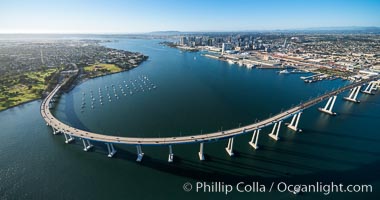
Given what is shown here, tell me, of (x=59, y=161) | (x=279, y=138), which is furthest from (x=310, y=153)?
(x=59, y=161)

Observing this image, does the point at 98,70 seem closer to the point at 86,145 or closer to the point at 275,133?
the point at 86,145

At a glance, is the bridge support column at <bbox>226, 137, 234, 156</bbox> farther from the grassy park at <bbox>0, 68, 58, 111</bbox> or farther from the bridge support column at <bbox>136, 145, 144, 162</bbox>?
the grassy park at <bbox>0, 68, 58, 111</bbox>

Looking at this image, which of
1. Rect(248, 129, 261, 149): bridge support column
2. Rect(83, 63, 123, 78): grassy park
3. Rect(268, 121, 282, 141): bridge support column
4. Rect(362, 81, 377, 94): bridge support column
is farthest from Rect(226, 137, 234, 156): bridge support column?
Rect(83, 63, 123, 78): grassy park

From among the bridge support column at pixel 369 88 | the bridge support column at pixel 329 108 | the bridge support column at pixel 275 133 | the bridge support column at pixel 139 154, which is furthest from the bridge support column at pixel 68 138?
the bridge support column at pixel 369 88

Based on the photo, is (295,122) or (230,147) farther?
(295,122)

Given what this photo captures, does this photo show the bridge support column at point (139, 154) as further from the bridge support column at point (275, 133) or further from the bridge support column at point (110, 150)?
the bridge support column at point (275, 133)

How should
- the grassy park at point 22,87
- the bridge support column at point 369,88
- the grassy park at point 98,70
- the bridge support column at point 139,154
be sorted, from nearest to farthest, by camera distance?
the bridge support column at point 139,154
the grassy park at point 22,87
the bridge support column at point 369,88
the grassy park at point 98,70

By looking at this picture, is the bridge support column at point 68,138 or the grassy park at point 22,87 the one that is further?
the grassy park at point 22,87

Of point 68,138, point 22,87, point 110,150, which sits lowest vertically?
point 68,138

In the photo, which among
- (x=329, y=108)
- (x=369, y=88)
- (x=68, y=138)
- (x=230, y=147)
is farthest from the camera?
(x=369, y=88)

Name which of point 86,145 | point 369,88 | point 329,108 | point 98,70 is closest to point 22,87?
point 98,70

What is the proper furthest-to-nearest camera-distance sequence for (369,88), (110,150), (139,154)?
(369,88), (110,150), (139,154)
